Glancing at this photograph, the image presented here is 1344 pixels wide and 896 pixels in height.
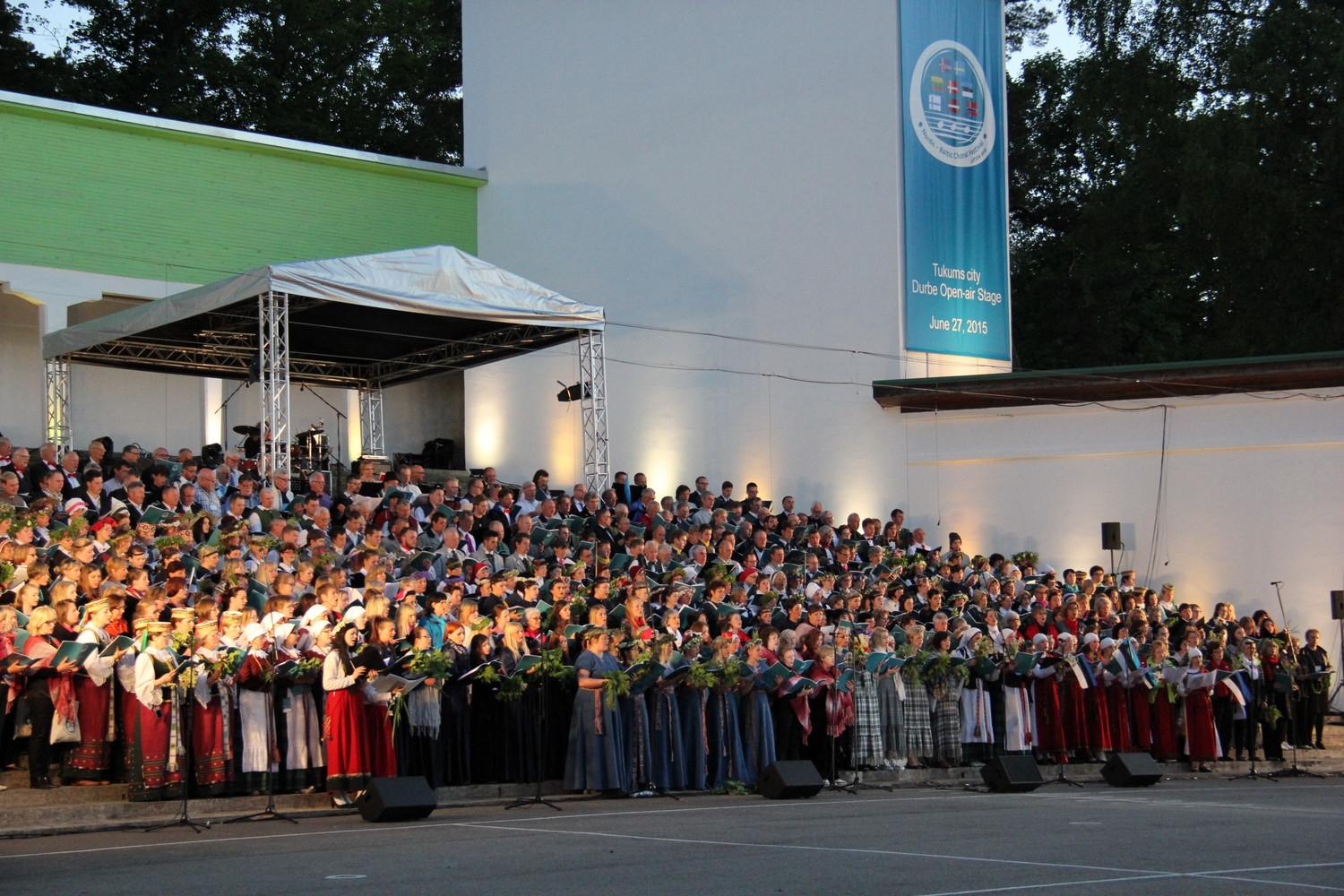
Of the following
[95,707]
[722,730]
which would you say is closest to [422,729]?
[95,707]

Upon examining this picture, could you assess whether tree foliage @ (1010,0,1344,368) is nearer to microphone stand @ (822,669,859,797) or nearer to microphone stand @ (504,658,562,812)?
microphone stand @ (822,669,859,797)

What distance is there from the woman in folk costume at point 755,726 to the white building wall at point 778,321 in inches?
423

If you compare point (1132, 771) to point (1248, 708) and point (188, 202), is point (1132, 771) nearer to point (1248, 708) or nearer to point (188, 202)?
point (1248, 708)

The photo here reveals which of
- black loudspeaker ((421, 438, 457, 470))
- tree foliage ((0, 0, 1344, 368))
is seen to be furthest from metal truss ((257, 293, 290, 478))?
tree foliage ((0, 0, 1344, 368))

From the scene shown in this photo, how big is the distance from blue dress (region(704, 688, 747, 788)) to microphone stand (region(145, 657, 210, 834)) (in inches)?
176

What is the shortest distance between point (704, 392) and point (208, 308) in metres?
9.46

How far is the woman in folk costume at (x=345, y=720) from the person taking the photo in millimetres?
11836

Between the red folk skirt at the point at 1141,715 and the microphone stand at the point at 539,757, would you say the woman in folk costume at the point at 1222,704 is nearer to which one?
the red folk skirt at the point at 1141,715

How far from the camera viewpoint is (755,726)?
1424cm

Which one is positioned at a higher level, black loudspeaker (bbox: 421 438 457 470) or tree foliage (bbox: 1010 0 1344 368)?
tree foliage (bbox: 1010 0 1344 368)

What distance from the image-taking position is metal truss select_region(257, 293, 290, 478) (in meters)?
18.6

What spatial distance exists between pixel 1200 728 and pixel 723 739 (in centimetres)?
646

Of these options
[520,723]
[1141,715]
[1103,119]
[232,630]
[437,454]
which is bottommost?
[1141,715]

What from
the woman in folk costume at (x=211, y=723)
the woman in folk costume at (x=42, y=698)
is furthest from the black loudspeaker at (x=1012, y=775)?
the woman in folk costume at (x=42, y=698)
